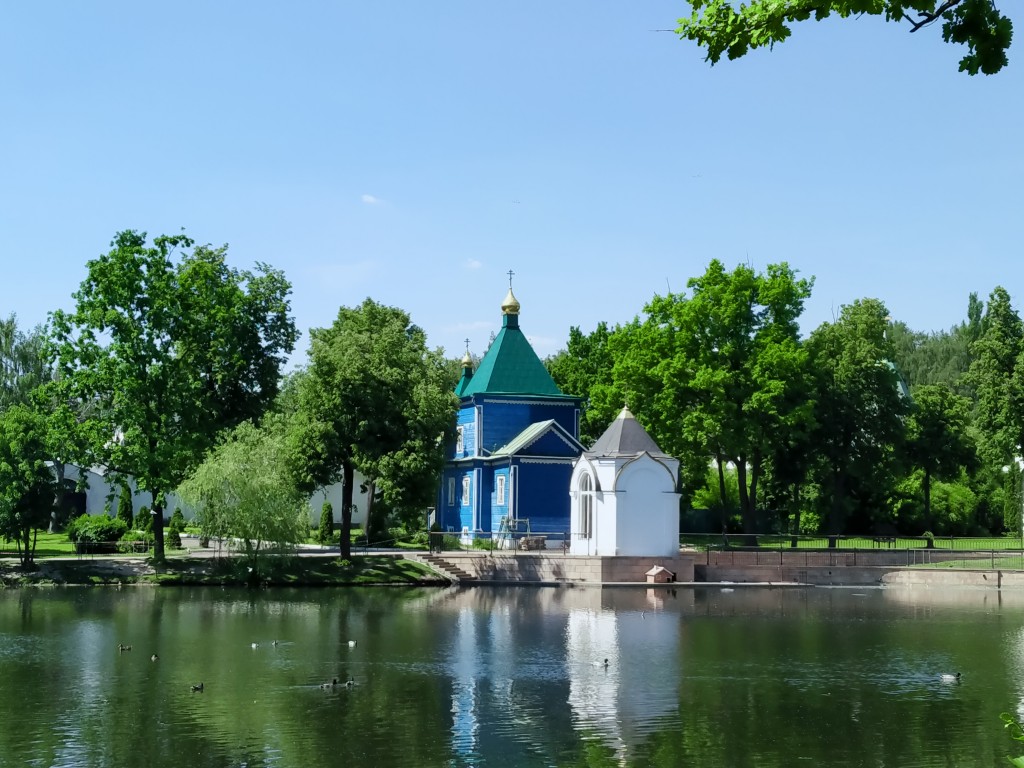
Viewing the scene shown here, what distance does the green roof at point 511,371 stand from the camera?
56.4m

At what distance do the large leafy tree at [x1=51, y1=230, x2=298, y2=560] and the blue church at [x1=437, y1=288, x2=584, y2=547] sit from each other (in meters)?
13.1

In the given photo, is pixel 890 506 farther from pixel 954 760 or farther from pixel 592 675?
pixel 954 760

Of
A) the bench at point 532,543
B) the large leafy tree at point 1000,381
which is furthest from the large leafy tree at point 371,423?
the large leafy tree at point 1000,381

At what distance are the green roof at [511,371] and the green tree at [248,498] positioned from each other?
52.8 ft

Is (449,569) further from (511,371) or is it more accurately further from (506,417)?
(511,371)

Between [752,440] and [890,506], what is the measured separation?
1402cm

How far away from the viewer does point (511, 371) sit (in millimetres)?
56875

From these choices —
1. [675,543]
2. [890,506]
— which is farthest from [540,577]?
[890,506]

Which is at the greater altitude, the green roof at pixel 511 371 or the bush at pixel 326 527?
the green roof at pixel 511 371

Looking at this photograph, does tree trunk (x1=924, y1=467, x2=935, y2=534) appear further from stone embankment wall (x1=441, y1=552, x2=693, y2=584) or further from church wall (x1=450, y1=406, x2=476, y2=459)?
church wall (x1=450, y1=406, x2=476, y2=459)

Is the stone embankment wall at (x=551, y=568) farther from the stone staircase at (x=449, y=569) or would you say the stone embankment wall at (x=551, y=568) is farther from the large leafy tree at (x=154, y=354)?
the large leafy tree at (x=154, y=354)

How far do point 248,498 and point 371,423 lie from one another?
5.88 metres

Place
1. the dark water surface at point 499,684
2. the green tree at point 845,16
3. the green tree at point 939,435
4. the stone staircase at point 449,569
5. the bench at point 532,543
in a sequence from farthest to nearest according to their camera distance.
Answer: the green tree at point 939,435
the bench at point 532,543
the stone staircase at point 449,569
the dark water surface at point 499,684
the green tree at point 845,16

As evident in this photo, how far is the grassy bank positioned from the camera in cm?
4194
